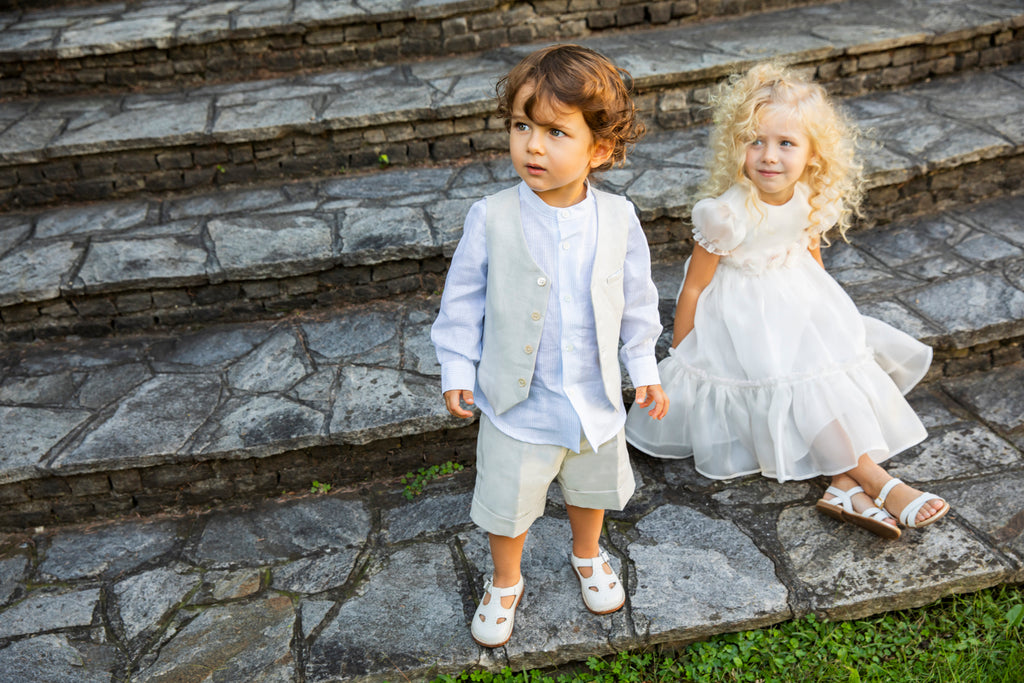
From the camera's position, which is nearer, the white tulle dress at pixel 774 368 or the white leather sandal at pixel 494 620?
the white leather sandal at pixel 494 620

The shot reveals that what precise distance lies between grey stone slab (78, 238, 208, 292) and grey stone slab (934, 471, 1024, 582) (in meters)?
2.80

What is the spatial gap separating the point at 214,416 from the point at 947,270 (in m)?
2.92

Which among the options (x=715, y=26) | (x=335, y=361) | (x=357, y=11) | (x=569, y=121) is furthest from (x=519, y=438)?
(x=715, y=26)

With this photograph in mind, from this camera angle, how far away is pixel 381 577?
2461mm

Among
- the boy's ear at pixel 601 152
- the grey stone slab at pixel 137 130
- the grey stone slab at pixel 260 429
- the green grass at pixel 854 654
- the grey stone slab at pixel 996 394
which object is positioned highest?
the boy's ear at pixel 601 152

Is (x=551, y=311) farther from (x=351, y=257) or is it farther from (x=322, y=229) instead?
(x=322, y=229)

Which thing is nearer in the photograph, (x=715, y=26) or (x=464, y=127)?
(x=464, y=127)

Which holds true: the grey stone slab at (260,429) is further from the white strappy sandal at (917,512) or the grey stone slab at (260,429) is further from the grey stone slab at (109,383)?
the white strappy sandal at (917,512)

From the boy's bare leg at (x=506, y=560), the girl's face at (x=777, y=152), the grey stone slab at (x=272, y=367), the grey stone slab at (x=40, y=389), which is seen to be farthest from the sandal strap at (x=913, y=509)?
the grey stone slab at (x=40, y=389)

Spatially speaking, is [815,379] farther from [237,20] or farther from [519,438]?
[237,20]

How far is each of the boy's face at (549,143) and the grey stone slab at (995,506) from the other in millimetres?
1705

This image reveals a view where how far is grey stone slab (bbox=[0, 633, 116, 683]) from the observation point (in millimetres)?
2223

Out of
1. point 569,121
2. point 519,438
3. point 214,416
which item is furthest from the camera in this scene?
point 214,416

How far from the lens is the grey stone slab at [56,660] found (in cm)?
222
